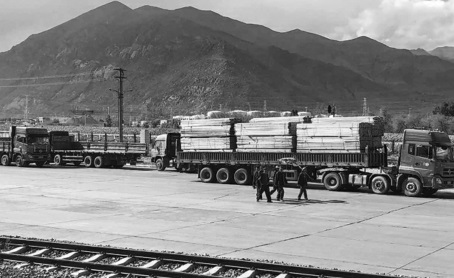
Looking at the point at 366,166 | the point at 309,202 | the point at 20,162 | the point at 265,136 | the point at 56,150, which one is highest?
the point at 265,136

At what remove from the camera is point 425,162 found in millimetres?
26938

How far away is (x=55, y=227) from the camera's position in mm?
18484

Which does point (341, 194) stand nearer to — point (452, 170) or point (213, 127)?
point (452, 170)

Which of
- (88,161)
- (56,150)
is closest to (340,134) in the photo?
(88,161)

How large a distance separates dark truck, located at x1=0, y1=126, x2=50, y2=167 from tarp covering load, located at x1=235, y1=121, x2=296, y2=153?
64.6 ft

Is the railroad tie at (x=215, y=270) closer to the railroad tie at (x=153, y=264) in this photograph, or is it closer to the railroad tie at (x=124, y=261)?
the railroad tie at (x=153, y=264)

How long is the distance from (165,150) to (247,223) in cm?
2234

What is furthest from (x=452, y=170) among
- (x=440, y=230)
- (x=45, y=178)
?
(x=45, y=178)

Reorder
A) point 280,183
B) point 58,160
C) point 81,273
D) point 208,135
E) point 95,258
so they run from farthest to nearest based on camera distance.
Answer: point 58,160
point 208,135
point 280,183
point 95,258
point 81,273

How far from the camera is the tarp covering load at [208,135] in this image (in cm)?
3250

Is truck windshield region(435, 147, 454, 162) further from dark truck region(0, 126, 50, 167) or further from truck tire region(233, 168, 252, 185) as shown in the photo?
dark truck region(0, 126, 50, 167)

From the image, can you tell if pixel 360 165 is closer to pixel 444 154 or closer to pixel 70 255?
pixel 444 154

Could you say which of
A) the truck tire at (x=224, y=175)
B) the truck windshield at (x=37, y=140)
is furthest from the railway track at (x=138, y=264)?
the truck windshield at (x=37, y=140)

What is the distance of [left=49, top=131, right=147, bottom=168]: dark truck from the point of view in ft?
146
